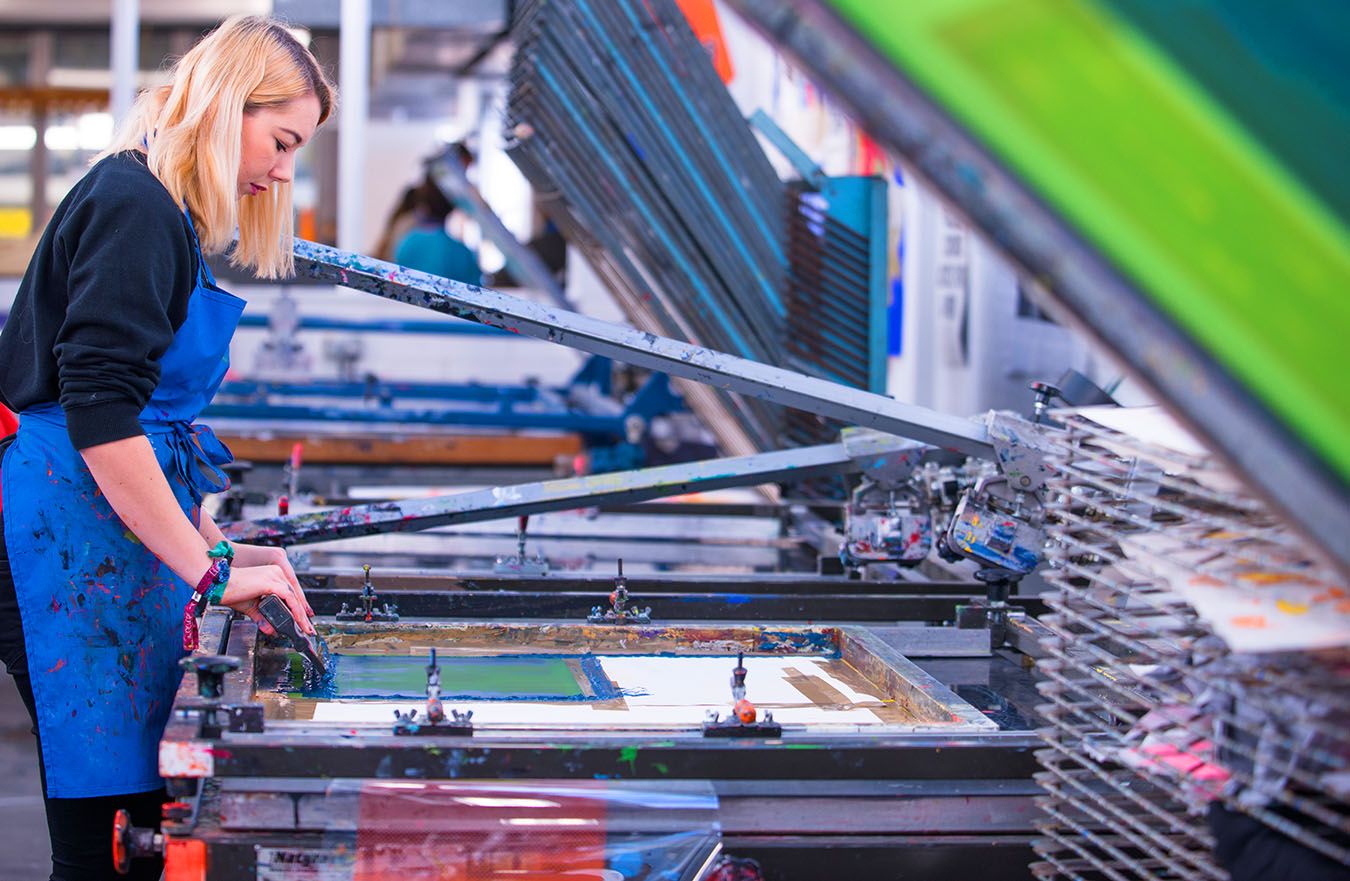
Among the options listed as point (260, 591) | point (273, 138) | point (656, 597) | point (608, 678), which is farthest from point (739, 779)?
point (273, 138)

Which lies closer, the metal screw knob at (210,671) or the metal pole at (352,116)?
the metal screw knob at (210,671)

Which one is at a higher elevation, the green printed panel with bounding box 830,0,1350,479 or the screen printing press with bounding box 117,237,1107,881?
the green printed panel with bounding box 830,0,1350,479

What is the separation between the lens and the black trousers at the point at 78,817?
1.65 meters

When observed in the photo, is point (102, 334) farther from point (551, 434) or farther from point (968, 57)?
point (551, 434)

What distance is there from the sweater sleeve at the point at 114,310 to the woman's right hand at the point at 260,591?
20cm

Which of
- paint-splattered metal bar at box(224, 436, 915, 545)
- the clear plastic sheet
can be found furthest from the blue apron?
paint-splattered metal bar at box(224, 436, 915, 545)

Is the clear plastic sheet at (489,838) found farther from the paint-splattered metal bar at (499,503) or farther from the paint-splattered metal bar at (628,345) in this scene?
the paint-splattered metal bar at (499,503)

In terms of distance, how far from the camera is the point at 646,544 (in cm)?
347

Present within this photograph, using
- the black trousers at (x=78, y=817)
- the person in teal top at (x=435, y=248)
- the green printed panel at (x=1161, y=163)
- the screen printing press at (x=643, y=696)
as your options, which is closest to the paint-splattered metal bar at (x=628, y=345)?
the screen printing press at (x=643, y=696)

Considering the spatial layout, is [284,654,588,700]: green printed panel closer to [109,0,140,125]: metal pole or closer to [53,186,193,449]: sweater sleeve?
[53,186,193,449]: sweater sleeve

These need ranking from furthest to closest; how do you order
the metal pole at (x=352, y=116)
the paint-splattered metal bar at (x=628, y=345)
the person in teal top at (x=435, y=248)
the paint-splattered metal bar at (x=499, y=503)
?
the metal pole at (x=352, y=116), the person in teal top at (x=435, y=248), the paint-splattered metal bar at (x=499, y=503), the paint-splattered metal bar at (x=628, y=345)

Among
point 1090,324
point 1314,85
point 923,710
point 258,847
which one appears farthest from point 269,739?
point 1314,85

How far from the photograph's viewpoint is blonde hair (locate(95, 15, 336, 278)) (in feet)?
5.51

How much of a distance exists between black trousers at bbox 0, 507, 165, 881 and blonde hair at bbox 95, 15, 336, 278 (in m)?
0.46
